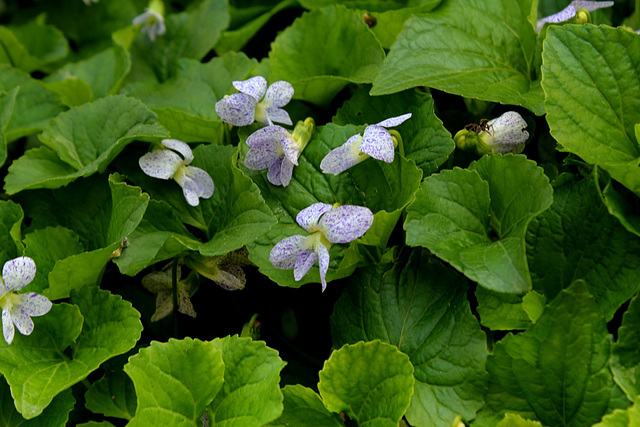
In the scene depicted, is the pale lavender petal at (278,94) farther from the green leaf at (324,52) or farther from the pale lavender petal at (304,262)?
the pale lavender petal at (304,262)

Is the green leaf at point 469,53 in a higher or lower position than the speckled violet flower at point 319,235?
higher

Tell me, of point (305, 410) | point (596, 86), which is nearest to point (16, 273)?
point (305, 410)

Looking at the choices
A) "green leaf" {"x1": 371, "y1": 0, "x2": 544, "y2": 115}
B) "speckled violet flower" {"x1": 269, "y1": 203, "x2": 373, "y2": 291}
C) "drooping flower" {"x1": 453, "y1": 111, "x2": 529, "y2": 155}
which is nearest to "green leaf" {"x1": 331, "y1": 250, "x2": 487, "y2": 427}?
"speckled violet flower" {"x1": 269, "y1": 203, "x2": 373, "y2": 291}

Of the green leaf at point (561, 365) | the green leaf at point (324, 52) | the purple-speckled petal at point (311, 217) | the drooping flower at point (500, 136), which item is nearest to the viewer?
the green leaf at point (561, 365)

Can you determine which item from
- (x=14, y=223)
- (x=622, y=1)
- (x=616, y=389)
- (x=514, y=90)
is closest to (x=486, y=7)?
(x=514, y=90)

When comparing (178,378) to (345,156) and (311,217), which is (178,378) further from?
(345,156)

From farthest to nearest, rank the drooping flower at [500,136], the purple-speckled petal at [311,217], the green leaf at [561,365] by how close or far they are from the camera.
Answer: the drooping flower at [500,136] → the purple-speckled petal at [311,217] → the green leaf at [561,365]

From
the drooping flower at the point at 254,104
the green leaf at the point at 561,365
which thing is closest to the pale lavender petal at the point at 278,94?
the drooping flower at the point at 254,104
